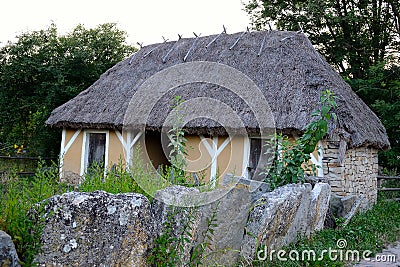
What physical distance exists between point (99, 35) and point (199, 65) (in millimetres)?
7892

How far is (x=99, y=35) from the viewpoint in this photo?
18.1m

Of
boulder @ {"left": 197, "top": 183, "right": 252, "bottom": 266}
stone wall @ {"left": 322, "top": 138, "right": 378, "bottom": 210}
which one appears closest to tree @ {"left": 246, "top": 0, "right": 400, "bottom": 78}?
stone wall @ {"left": 322, "top": 138, "right": 378, "bottom": 210}

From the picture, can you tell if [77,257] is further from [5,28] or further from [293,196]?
[5,28]

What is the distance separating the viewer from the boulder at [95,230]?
2963mm

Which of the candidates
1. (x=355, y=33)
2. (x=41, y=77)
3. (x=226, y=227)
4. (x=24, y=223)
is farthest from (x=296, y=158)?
(x=41, y=77)

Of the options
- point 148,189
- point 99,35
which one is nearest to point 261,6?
point 99,35

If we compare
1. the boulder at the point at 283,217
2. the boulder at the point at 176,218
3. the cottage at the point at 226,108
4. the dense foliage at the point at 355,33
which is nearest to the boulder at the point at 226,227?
the boulder at the point at 283,217

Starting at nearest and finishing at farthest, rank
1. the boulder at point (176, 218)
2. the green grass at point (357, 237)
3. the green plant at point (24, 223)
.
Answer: the green plant at point (24, 223) → the boulder at point (176, 218) → the green grass at point (357, 237)

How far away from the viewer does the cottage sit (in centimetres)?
906

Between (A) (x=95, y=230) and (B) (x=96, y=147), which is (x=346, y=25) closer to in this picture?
(B) (x=96, y=147)

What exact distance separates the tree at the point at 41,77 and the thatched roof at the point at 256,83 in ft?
13.5

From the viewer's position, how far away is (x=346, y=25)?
16.1 metres

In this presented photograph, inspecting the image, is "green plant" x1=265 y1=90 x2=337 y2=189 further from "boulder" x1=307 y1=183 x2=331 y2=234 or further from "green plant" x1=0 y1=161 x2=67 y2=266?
"green plant" x1=0 y1=161 x2=67 y2=266

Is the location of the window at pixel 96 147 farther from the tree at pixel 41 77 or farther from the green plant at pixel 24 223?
the green plant at pixel 24 223
